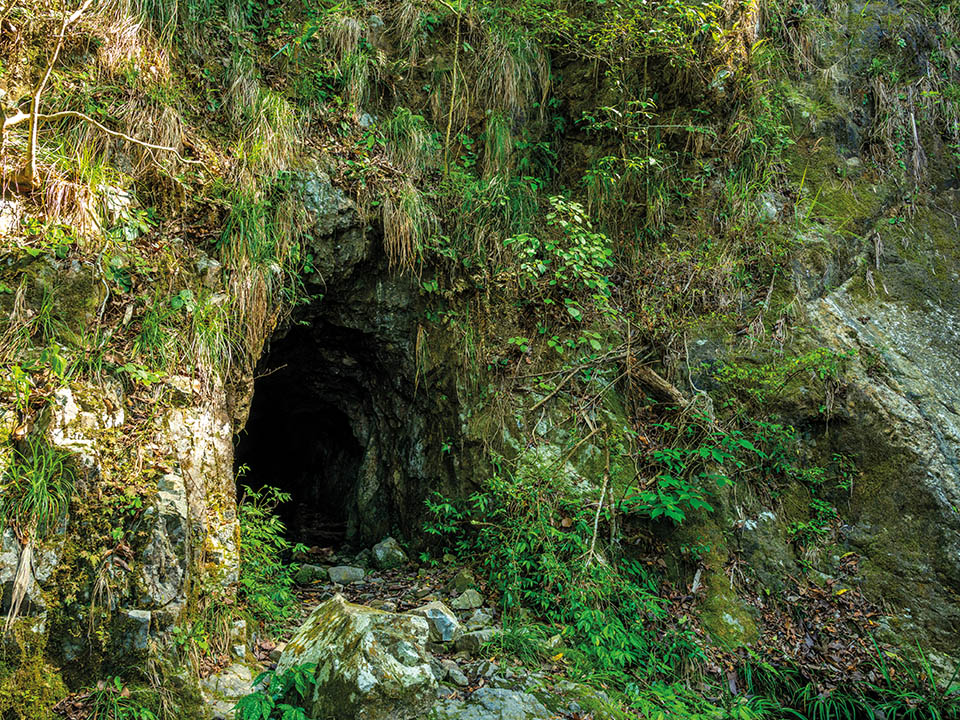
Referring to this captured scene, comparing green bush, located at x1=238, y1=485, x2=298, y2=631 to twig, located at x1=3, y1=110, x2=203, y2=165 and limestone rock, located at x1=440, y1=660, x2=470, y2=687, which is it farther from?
twig, located at x1=3, y1=110, x2=203, y2=165

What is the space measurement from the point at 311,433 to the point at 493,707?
6166mm

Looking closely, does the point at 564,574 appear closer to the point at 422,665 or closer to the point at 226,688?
the point at 422,665

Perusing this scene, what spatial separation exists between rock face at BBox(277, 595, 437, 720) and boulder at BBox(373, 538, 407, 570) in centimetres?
189

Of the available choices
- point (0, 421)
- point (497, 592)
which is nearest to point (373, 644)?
point (497, 592)

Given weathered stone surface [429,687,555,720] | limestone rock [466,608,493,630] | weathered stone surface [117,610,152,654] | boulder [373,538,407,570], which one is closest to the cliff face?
weathered stone surface [117,610,152,654]

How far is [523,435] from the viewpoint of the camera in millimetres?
4980

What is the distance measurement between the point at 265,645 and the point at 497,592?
1711 mm

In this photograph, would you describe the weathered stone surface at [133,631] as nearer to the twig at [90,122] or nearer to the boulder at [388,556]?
the boulder at [388,556]

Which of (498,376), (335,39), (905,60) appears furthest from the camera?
(905,60)

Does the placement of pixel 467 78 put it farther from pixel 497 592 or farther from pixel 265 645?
pixel 265 645

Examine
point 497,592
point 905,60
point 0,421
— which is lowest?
point 497,592

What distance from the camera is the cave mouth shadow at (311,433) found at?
6.08 m

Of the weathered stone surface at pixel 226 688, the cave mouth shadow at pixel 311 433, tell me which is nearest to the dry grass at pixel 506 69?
the cave mouth shadow at pixel 311 433

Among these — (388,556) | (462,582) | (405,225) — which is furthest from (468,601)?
(405,225)
